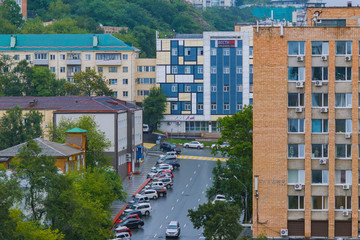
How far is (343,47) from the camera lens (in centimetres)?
5512

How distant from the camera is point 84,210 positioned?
6297 cm

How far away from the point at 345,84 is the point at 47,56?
308ft

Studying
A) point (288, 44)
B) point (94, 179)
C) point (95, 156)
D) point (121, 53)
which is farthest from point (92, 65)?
point (288, 44)

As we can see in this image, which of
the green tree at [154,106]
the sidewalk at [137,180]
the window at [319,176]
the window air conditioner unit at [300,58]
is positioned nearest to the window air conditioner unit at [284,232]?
the window at [319,176]

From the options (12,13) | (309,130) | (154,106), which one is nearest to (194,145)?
(154,106)

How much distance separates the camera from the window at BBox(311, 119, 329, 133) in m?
55.3

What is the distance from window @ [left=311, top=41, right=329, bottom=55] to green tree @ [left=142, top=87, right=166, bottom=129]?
79940 millimetres

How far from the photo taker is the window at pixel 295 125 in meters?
55.6

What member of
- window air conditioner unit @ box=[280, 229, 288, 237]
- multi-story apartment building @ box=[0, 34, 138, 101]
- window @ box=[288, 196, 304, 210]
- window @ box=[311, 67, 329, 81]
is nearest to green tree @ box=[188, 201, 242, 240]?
window air conditioner unit @ box=[280, 229, 288, 237]

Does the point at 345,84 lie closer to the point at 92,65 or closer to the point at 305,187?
the point at 305,187

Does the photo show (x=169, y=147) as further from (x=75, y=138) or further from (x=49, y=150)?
(x=49, y=150)

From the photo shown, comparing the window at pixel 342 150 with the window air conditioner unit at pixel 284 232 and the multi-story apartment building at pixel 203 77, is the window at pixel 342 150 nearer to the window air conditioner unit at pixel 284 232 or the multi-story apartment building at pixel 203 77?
the window air conditioner unit at pixel 284 232

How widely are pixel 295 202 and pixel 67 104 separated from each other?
5380 centimetres

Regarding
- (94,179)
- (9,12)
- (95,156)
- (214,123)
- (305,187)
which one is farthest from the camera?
(9,12)
